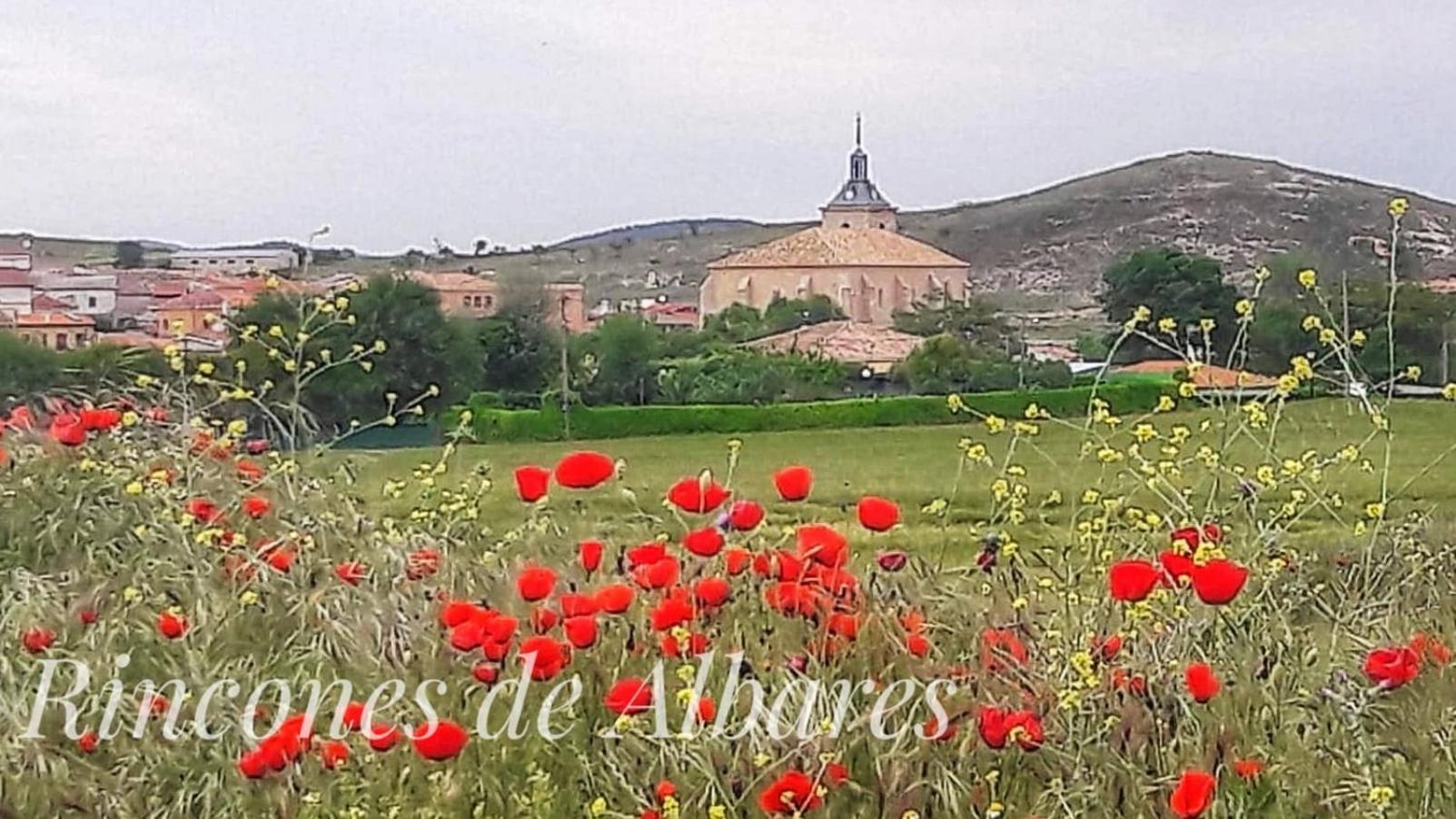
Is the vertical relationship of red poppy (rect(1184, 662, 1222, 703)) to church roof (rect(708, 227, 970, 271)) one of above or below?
below

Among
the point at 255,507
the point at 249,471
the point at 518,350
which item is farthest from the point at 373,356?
the point at 518,350

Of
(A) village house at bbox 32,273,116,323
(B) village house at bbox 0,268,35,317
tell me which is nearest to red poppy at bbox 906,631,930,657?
(B) village house at bbox 0,268,35,317

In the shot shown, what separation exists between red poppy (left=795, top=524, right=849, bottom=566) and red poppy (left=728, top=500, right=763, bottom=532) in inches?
2.8

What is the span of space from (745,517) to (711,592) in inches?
10.6

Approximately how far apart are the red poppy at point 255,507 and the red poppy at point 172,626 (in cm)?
81

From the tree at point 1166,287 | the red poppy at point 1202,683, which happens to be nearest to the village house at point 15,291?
the red poppy at point 1202,683

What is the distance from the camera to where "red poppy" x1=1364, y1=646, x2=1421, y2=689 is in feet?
6.11

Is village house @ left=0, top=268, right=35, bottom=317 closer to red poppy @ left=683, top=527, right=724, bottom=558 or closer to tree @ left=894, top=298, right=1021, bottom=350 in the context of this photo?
red poppy @ left=683, top=527, right=724, bottom=558

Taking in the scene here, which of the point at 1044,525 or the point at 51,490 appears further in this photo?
the point at 1044,525

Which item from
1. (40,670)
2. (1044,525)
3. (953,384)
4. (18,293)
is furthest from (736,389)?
(40,670)

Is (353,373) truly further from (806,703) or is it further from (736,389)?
(736,389)

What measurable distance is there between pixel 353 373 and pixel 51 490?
2.99 meters

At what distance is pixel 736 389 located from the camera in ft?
80.6

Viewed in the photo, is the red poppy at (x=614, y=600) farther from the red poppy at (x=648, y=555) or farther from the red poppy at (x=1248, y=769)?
the red poppy at (x=1248, y=769)
